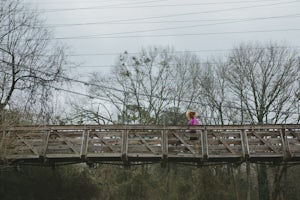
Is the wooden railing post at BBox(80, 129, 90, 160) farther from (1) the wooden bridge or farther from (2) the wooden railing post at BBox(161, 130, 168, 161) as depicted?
(2) the wooden railing post at BBox(161, 130, 168, 161)

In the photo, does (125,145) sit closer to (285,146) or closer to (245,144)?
(245,144)

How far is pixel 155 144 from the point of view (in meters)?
13.6

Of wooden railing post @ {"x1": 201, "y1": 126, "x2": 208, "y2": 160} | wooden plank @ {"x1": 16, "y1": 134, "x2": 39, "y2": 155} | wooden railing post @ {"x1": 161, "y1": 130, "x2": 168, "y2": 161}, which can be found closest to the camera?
wooden railing post @ {"x1": 201, "y1": 126, "x2": 208, "y2": 160}

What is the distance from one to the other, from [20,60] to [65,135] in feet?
16.8

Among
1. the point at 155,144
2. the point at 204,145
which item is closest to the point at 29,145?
the point at 155,144

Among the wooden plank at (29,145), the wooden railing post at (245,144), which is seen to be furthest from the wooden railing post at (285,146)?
the wooden plank at (29,145)

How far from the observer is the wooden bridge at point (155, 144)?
13.3 m

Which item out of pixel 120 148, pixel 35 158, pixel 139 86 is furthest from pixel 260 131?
pixel 139 86

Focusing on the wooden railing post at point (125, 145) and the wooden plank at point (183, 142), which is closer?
the wooden railing post at point (125, 145)

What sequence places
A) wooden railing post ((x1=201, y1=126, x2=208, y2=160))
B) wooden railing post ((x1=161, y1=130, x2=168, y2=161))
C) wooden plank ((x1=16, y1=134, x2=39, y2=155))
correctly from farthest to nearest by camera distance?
wooden plank ((x1=16, y1=134, x2=39, y2=155)) < wooden railing post ((x1=161, y1=130, x2=168, y2=161)) < wooden railing post ((x1=201, y1=126, x2=208, y2=160))

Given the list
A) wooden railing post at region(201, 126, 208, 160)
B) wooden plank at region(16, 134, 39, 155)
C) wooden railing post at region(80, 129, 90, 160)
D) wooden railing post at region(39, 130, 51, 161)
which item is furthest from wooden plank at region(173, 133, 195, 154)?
wooden plank at region(16, 134, 39, 155)

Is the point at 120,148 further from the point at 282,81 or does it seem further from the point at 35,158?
the point at 282,81

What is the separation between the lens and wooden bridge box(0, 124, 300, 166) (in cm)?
1334

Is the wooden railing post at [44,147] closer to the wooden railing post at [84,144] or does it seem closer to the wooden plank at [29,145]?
the wooden plank at [29,145]
